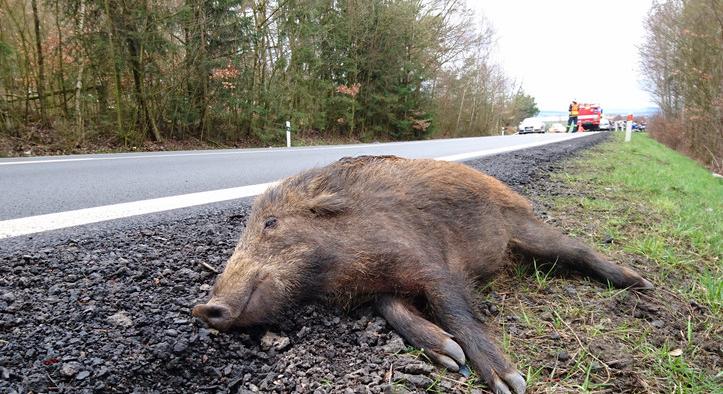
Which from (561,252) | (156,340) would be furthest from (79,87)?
(561,252)

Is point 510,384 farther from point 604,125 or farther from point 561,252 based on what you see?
point 604,125

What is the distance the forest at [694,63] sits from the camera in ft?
54.0

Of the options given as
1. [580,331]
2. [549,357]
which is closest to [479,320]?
[549,357]

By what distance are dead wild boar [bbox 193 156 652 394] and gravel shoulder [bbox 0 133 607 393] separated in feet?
0.38

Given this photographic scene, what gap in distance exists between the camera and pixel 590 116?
4266 cm

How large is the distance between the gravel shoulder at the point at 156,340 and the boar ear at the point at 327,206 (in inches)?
19.7

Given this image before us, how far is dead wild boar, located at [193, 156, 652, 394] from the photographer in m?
2.21

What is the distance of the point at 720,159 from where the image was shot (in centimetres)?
1698

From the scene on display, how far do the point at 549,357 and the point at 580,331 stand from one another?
1.14 feet

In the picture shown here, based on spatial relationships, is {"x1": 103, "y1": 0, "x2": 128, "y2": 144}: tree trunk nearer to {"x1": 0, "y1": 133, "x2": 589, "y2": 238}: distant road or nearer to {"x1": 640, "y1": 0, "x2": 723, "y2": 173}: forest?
{"x1": 0, "y1": 133, "x2": 589, "y2": 238}: distant road

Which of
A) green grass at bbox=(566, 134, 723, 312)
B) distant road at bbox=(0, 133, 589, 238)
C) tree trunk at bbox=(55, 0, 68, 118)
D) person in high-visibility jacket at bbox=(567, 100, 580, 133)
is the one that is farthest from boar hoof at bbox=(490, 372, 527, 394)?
person in high-visibility jacket at bbox=(567, 100, 580, 133)

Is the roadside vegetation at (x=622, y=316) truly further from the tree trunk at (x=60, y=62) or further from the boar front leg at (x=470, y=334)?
the tree trunk at (x=60, y=62)

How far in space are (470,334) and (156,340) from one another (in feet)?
4.36

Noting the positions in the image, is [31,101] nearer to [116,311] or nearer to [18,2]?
[18,2]
